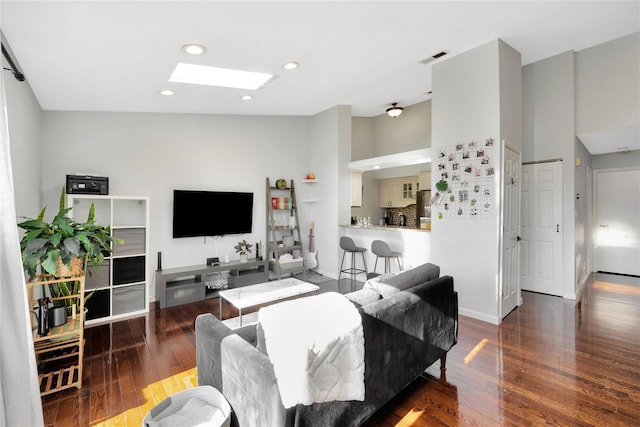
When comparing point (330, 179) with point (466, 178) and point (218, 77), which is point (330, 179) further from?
point (218, 77)

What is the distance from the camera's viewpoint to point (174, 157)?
179 inches

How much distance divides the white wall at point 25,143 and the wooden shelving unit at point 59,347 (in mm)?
968

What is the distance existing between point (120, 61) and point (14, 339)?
2.44 m

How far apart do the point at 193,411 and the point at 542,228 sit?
16.0 ft

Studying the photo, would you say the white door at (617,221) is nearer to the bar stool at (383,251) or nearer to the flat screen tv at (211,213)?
the bar stool at (383,251)

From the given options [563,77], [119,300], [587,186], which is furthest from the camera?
[587,186]

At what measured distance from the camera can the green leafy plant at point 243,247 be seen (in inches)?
196

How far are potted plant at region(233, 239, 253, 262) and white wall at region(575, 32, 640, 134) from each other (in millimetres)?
4931

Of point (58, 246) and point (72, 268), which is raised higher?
point (58, 246)

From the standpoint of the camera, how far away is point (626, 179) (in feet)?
18.0

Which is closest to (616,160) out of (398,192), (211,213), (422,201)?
(422,201)

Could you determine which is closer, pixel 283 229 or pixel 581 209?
pixel 581 209

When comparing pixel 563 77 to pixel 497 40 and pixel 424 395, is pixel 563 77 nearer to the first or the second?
pixel 497 40

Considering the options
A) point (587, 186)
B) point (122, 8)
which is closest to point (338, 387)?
point (122, 8)
